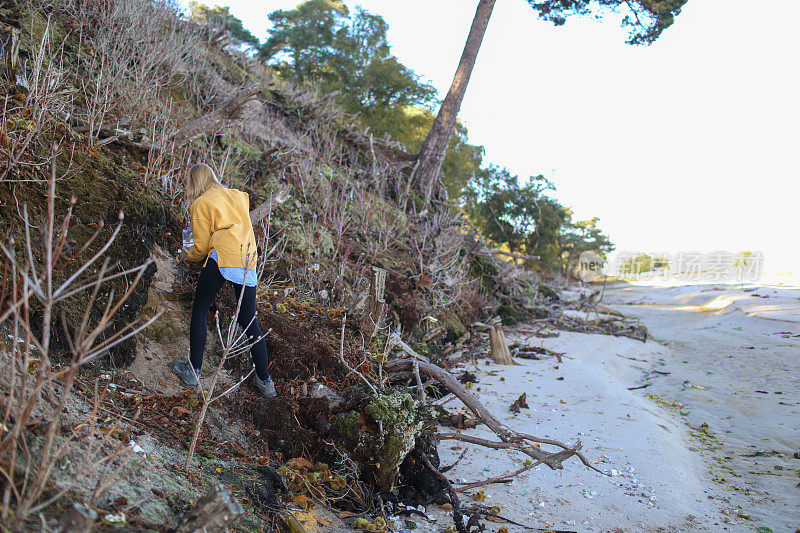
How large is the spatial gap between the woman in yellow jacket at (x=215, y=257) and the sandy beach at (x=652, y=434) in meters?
1.96

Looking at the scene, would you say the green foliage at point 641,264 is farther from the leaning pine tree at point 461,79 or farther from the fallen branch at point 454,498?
the fallen branch at point 454,498

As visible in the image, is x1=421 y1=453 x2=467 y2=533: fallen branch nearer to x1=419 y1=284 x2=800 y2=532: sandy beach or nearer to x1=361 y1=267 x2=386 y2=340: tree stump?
x1=419 y1=284 x2=800 y2=532: sandy beach

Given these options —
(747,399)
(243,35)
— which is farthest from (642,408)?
(243,35)

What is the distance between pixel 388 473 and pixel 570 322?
8273 mm

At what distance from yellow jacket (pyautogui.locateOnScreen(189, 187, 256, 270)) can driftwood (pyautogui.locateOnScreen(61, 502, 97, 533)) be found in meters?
2.13

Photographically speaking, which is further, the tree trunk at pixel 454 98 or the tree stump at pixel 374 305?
the tree trunk at pixel 454 98

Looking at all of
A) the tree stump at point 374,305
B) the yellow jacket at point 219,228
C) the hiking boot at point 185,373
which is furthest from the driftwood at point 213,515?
the tree stump at point 374,305

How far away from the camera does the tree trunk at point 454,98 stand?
37.7ft

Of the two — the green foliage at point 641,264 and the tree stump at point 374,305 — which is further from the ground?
the green foliage at point 641,264

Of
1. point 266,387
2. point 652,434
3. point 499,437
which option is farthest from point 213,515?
point 652,434

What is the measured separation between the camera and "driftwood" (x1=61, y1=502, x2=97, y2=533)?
4.60 ft

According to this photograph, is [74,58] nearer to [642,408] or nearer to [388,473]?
[388,473]

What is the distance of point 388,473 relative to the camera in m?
3.42

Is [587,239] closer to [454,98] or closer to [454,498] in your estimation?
[454,98]
